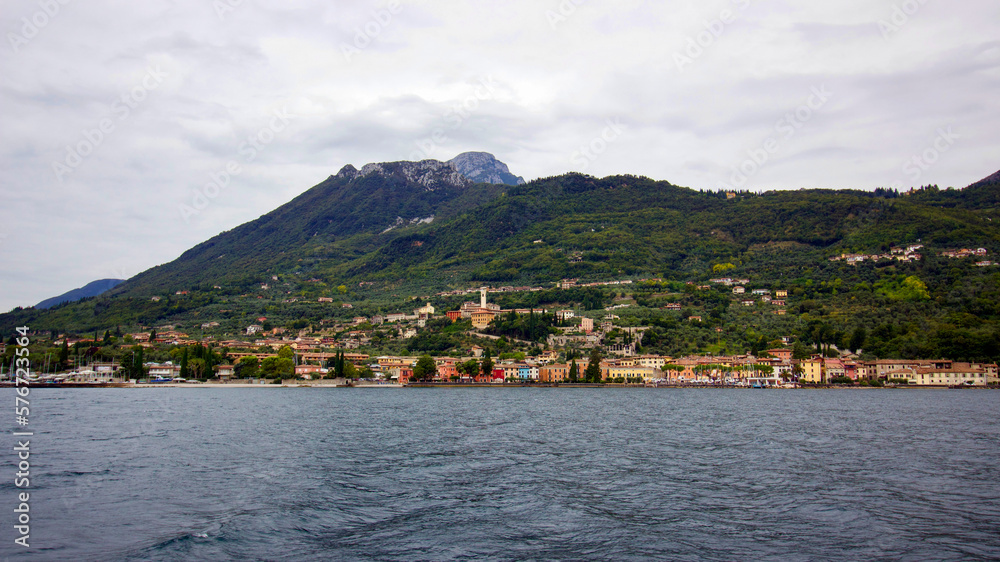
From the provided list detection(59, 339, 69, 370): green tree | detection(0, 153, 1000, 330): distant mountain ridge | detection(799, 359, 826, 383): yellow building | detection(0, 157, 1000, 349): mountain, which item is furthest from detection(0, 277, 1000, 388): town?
detection(0, 153, 1000, 330): distant mountain ridge

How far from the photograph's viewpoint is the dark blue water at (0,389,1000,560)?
43.3ft

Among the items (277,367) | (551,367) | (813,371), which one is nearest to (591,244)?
(551,367)

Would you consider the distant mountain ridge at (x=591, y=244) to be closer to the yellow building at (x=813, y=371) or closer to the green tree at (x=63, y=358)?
the green tree at (x=63, y=358)

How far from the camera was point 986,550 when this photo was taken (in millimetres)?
12938

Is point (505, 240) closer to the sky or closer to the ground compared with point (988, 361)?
closer to the sky

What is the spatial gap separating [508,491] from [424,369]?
67088 millimetres

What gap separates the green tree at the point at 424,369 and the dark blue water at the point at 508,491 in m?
48.4

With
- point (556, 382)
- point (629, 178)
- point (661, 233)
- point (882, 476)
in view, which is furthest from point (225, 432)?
point (629, 178)

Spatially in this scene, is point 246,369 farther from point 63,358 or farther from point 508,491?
point 508,491

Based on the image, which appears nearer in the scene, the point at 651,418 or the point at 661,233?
the point at 651,418

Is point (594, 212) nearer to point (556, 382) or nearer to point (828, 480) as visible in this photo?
point (556, 382)

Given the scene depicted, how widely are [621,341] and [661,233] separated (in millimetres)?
67567

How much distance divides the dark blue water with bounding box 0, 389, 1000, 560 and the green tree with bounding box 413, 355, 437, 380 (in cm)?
4840

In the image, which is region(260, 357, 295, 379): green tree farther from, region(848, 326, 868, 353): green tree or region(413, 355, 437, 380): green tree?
region(848, 326, 868, 353): green tree
